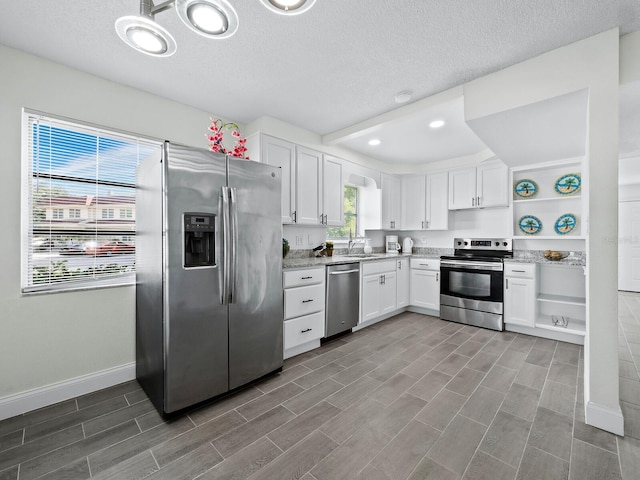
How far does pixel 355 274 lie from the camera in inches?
142

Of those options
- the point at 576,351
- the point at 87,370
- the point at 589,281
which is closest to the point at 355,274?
the point at 589,281

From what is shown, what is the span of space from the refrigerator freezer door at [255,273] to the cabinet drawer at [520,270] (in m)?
3.00

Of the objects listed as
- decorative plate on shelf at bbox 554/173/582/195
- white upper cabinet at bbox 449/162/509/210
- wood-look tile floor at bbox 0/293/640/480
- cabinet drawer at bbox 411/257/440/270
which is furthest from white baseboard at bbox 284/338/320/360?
decorative plate on shelf at bbox 554/173/582/195

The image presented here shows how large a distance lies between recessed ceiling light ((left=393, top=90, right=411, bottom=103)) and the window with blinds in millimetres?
2203

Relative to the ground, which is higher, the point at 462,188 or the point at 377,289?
the point at 462,188

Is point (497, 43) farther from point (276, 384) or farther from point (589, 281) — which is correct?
point (276, 384)

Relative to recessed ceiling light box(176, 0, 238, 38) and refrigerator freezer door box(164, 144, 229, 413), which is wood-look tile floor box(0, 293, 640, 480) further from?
recessed ceiling light box(176, 0, 238, 38)

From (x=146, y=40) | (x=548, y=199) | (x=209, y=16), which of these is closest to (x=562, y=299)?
(x=548, y=199)

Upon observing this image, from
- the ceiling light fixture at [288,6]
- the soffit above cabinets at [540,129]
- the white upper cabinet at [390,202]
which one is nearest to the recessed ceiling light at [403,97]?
the soffit above cabinets at [540,129]

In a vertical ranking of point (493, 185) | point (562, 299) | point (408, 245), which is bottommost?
point (562, 299)

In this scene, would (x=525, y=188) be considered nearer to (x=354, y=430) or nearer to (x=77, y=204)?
(x=354, y=430)

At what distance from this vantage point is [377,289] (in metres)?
3.97

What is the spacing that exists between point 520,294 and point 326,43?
361 centimetres

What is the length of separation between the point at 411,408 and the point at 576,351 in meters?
2.34
